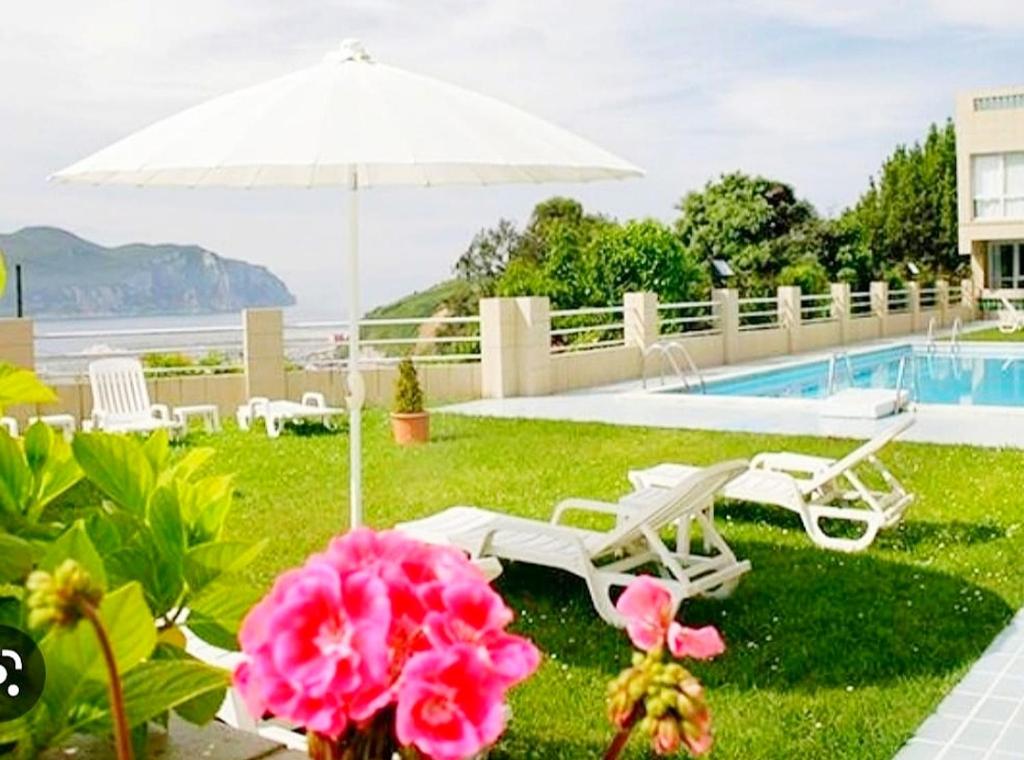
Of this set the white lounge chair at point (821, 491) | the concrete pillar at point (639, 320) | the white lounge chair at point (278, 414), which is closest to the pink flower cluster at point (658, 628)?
the white lounge chair at point (821, 491)

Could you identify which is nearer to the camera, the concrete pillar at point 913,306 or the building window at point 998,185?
the concrete pillar at point 913,306

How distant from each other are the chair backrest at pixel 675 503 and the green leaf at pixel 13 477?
4.09 meters

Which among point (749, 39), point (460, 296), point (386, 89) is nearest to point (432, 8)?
point (386, 89)

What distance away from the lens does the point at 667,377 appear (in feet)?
60.4

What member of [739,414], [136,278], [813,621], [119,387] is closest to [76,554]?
[813,621]

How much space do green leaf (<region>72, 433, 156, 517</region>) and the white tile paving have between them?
132 inches

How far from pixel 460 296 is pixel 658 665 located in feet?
109

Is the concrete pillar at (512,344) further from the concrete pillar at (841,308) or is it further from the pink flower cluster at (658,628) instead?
the pink flower cluster at (658,628)

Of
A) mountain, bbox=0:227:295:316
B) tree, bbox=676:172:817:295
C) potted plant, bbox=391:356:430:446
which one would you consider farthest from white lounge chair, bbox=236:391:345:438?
tree, bbox=676:172:817:295

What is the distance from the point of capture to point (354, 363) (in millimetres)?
5812

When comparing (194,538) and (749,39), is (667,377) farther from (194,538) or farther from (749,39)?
(194,538)

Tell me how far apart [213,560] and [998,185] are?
125 ft

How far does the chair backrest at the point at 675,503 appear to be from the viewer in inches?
213

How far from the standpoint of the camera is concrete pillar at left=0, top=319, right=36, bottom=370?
12.7 m
